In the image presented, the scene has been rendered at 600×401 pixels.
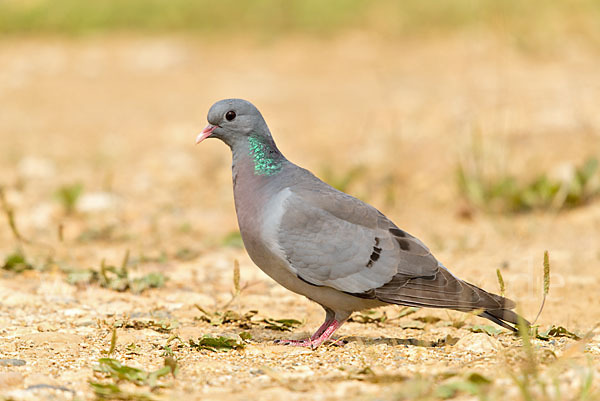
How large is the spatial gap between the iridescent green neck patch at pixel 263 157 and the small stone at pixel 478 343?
1.17 metres

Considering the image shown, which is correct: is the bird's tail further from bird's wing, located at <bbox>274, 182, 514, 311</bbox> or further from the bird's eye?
the bird's eye

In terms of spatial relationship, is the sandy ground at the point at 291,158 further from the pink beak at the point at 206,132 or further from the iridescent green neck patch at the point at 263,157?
the pink beak at the point at 206,132

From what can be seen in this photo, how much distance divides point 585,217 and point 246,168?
3.32 m

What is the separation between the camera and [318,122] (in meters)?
8.63

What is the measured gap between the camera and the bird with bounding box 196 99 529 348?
140 inches

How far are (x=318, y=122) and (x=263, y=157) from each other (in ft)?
15.9

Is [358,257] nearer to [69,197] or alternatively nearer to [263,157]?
[263,157]

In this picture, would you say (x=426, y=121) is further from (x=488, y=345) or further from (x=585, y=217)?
(x=488, y=345)

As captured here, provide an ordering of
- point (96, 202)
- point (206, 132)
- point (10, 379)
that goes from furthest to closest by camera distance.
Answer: point (96, 202) < point (206, 132) < point (10, 379)

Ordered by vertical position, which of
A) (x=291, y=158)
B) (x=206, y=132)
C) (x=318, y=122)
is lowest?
(x=291, y=158)

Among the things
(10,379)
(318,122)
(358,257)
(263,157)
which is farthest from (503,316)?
(318,122)

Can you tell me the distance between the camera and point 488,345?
3430 mm

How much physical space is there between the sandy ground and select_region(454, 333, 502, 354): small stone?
0.01 metres

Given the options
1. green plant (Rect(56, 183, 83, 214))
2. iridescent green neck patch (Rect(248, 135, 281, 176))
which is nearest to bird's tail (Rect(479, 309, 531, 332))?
iridescent green neck patch (Rect(248, 135, 281, 176))
